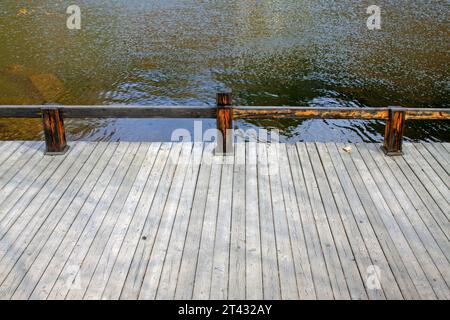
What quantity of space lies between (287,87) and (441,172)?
27.2ft

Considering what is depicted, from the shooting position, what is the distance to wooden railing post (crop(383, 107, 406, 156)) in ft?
22.8

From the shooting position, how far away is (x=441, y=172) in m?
6.68

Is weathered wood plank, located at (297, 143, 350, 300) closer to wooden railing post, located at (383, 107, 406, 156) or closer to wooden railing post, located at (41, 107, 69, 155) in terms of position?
wooden railing post, located at (383, 107, 406, 156)

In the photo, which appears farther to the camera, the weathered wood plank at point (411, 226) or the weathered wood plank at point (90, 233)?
the weathered wood plank at point (411, 226)

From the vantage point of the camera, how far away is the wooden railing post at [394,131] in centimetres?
695

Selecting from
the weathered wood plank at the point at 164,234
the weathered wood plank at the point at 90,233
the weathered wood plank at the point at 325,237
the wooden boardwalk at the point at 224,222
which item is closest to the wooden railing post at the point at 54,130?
the wooden boardwalk at the point at 224,222

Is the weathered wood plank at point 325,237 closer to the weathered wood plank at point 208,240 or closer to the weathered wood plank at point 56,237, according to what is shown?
the weathered wood plank at point 208,240

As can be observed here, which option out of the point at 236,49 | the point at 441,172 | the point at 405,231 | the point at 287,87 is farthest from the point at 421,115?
the point at 236,49

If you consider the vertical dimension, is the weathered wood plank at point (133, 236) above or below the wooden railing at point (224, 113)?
below

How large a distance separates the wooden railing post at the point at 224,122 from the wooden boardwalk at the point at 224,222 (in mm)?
191

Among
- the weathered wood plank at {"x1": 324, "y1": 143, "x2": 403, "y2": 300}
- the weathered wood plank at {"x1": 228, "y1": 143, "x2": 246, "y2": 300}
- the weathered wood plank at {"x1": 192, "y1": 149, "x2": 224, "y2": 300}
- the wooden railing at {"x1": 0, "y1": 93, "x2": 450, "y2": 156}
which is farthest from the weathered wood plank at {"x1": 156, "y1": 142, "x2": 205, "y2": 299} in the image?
the weathered wood plank at {"x1": 324, "y1": 143, "x2": 403, "y2": 300}

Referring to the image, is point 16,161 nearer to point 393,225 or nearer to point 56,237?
point 56,237
